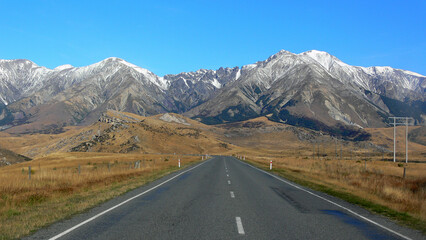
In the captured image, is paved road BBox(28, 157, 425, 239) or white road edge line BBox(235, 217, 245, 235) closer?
paved road BBox(28, 157, 425, 239)

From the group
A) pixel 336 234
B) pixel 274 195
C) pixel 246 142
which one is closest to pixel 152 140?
pixel 246 142

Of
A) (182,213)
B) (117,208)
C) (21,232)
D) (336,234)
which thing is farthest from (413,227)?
(21,232)

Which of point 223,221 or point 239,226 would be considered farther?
point 223,221

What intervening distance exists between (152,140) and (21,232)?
11832 cm

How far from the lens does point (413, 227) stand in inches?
410

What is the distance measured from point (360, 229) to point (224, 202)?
5.85 meters

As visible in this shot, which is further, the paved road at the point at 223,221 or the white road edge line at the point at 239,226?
the white road edge line at the point at 239,226

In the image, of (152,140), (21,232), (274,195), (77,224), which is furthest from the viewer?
(152,140)

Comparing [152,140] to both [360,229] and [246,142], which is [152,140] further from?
[360,229]

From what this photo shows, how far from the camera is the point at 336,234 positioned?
9.14 m

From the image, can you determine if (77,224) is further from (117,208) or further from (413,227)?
(413,227)

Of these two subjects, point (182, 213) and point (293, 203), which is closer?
point (182, 213)

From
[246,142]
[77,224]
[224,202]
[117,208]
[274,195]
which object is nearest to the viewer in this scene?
[77,224]

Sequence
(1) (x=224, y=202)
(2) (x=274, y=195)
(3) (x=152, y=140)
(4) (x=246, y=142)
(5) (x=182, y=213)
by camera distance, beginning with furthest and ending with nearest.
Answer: (4) (x=246, y=142) < (3) (x=152, y=140) < (2) (x=274, y=195) < (1) (x=224, y=202) < (5) (x=182, y=213)
